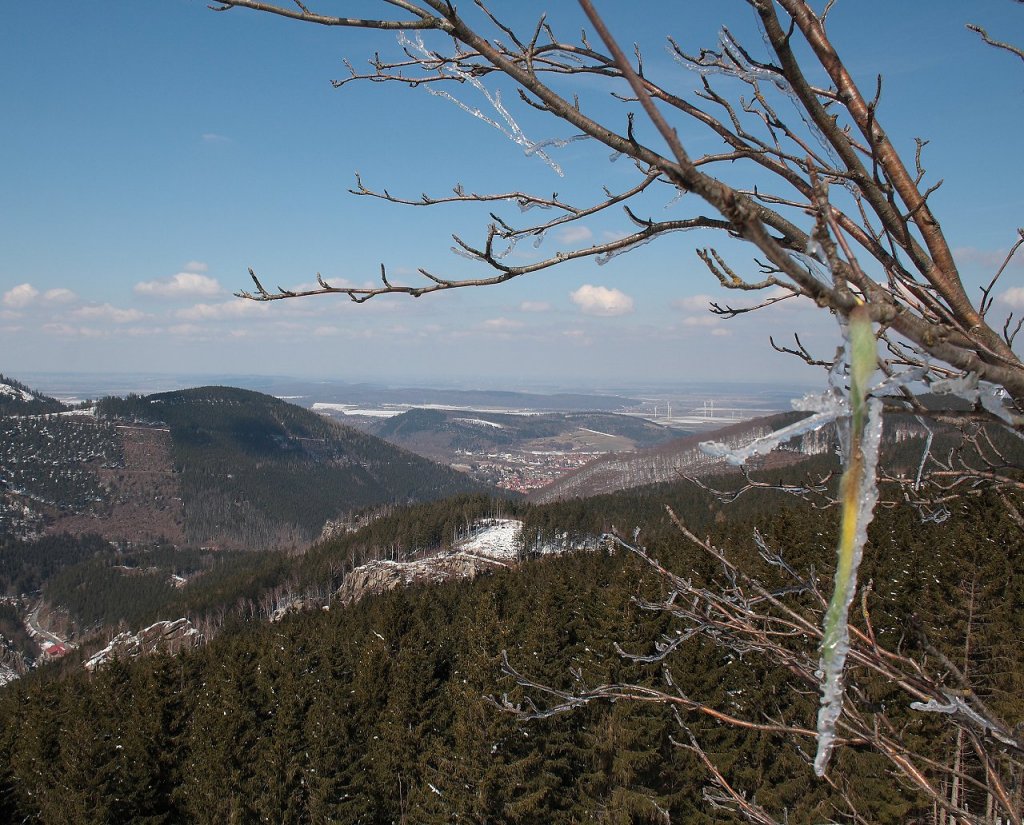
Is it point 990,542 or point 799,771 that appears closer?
point 799,771

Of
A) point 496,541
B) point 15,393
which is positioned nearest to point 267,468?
point 15,393

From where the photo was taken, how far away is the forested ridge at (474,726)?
1315cm

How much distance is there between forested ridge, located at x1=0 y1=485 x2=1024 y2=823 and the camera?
1315 cm

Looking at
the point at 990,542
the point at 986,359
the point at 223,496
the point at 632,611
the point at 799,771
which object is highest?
the point at 986,359

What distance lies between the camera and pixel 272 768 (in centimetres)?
1534

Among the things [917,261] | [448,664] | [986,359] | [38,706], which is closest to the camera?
[986,359]

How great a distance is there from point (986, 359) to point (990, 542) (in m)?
18.4

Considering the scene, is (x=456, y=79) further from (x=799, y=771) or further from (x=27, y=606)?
(x=27, y=606)

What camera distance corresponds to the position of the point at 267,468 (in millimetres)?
150375

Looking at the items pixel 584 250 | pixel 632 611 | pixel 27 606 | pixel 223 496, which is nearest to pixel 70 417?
pixel 223 496

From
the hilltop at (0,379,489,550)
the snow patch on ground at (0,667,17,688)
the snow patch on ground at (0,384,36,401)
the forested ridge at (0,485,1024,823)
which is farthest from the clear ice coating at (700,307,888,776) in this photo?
the snow patch on ground at (0,384,36,401)

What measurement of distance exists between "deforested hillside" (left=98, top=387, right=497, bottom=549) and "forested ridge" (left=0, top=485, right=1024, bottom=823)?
9891cm

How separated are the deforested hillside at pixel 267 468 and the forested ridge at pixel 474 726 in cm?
9891

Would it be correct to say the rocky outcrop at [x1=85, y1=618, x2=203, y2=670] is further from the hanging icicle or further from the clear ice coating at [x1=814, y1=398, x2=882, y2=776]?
the hanging icicle
